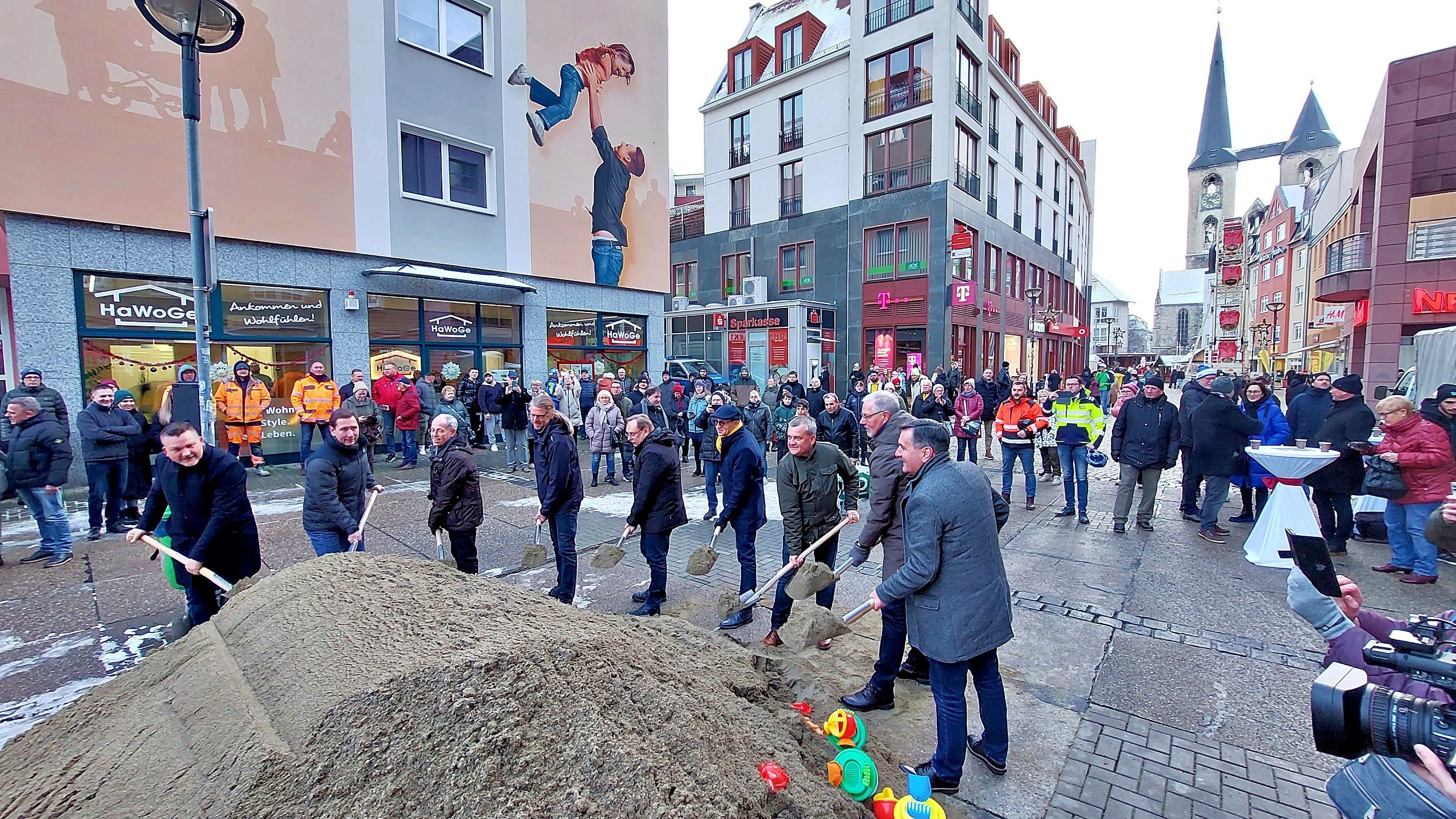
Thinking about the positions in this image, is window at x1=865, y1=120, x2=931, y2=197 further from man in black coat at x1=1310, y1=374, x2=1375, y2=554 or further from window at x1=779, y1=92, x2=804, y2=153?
man in black coat at x1=1310, y1=374, x2=1375, y2=554

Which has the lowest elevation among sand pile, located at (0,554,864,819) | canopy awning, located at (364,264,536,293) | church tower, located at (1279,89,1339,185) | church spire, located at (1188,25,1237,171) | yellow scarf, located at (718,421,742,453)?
sand pile, located at (0,554,864,819)

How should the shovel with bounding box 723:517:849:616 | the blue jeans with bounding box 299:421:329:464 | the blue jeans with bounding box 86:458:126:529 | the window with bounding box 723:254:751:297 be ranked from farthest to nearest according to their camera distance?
the window with bounding box 723:254:751:297 → the blue jeans with bounding box 299:421:329:464 → the blue jeans with bounding box 86:458:126:529 → the shovel with bounding box 723:517:849:616

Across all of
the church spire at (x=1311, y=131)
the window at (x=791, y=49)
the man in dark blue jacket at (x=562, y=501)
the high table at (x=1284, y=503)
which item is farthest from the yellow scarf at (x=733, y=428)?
the church spire at (x=1311, y=131)

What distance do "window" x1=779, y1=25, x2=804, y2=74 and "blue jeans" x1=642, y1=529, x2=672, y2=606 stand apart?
2928 centimetres

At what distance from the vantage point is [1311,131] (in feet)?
191

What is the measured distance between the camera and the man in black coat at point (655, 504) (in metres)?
5.33

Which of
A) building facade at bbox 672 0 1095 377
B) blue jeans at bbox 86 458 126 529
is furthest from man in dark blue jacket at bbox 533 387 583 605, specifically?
building facade at bbox 672 0 1095 377

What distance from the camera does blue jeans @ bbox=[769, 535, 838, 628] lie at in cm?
484

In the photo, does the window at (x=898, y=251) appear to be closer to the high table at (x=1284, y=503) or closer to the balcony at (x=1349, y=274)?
the balcony at (x=1349, y=274)

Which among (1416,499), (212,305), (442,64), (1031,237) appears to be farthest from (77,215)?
(1031,237)

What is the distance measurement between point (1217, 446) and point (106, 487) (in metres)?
13.5

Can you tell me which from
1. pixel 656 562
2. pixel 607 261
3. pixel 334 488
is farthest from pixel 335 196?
pixel 656 562

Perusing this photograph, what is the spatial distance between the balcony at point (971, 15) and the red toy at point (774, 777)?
2929 cm

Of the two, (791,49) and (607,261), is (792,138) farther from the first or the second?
(607,261)
